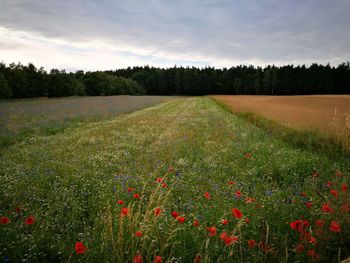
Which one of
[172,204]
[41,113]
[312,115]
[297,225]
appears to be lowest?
[172,204]

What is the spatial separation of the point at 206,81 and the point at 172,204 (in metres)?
117

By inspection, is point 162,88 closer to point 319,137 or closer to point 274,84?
point 274,84

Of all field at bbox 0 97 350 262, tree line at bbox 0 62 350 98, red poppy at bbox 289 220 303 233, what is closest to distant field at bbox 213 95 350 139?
field at bbox 0 97 350 262

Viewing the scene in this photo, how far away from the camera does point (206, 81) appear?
383ft

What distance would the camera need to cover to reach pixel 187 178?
5.86m

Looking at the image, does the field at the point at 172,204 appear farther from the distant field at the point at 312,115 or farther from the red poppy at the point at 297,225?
the distant field at the point at 312,115

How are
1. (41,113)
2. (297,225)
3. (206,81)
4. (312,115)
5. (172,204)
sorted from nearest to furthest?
(297,225)
(172,204)
(312,115)
(41,113)
(206,81)

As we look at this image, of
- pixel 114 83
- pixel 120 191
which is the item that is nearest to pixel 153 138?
pixel 120 191

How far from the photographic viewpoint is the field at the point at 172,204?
2902mm

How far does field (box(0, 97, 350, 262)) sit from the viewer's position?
2.90 meters

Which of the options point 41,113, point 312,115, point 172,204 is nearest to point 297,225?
point 172,204

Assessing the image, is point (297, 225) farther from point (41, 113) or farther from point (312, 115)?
point (41, 113)

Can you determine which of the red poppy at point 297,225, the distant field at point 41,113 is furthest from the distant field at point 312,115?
the distant field at point 41,113

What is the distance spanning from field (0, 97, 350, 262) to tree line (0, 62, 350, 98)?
59.1m
